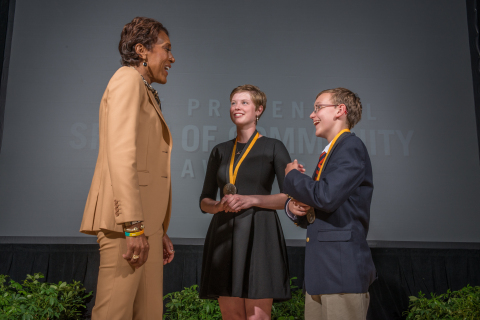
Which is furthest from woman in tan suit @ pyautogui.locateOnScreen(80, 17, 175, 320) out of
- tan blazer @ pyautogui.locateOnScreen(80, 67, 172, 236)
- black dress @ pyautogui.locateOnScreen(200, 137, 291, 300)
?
black dress @ pyautogui.locateOnScreen(200, 137, 291, 300)

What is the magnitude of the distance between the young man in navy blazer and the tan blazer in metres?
0.55

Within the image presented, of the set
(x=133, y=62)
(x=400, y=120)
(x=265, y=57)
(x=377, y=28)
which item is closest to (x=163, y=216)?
(x=133, y=62)

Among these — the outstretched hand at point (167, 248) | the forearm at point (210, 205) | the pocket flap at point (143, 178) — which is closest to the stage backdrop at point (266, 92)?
the forearm at point (210, 205)

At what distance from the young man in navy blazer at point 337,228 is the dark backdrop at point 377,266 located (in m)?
2.39

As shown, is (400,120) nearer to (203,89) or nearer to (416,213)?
(416,213)

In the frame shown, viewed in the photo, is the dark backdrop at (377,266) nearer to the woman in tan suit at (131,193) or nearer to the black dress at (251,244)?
the black dress at (251,244)

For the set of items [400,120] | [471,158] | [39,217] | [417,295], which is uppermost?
[400,120]

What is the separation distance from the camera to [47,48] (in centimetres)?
432

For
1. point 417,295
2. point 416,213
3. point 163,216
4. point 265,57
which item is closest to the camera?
point 163,216

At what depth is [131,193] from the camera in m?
1.29

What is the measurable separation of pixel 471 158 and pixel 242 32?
3.07 meters

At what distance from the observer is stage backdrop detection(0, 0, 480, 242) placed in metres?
4.09

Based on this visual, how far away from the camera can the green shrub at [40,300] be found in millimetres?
3039

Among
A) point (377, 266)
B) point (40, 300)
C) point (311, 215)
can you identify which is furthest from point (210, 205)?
point (377, 266)
